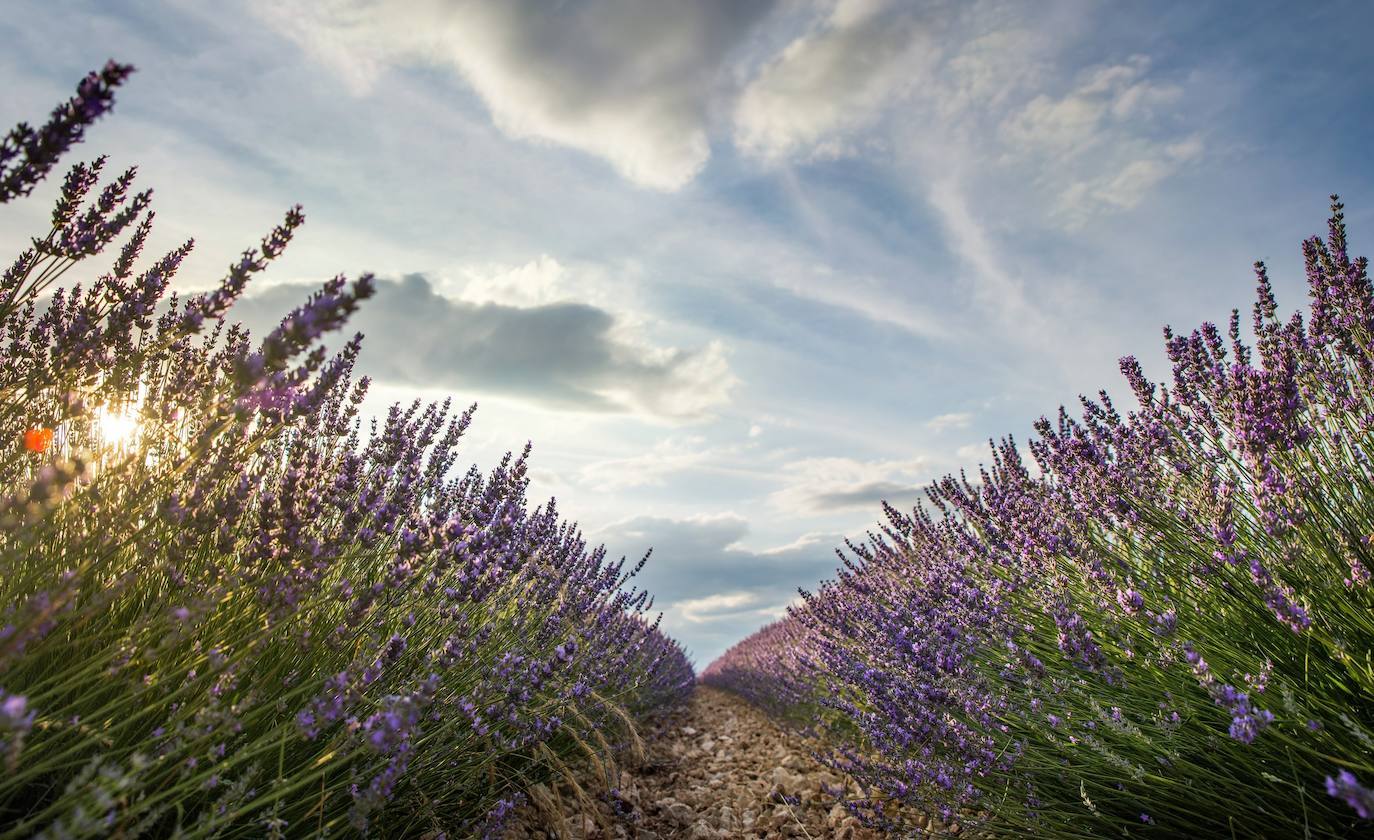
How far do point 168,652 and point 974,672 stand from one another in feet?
10.3

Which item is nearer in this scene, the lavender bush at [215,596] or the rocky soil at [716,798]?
the lavender bush at [215,596]

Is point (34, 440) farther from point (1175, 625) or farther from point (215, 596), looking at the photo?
point (1175, 625)

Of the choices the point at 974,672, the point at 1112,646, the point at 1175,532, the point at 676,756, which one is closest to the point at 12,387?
the point at 974,672

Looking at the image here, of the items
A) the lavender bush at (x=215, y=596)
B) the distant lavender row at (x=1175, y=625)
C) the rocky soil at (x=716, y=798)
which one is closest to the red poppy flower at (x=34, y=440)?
the lavender bush at (x=215, y=596)

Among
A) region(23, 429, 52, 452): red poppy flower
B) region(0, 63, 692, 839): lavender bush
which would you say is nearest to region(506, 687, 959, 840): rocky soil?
region(0, 63, 692, 839): lavender bush

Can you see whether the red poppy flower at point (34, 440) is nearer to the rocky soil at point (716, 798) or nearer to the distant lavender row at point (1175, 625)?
the rocky soil at point (716, 798)

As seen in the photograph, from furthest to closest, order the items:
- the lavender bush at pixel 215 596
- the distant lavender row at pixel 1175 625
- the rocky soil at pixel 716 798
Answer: the rocky soil at pixel 716 798, the distant lavender row at pixel 1175 625, the lavender bush at pixel 215 596

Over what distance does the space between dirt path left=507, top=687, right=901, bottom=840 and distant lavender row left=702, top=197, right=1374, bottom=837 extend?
0.40 metres

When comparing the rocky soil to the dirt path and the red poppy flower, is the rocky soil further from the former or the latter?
the red poppy flower

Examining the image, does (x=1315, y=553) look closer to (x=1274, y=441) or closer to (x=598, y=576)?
(x=1274, y=441)

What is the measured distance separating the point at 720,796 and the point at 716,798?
0.17ft

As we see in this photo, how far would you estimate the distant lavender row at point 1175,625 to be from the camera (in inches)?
84.8

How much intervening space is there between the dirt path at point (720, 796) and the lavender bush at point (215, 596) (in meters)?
0.44

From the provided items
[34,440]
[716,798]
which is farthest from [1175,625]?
[34,440]
